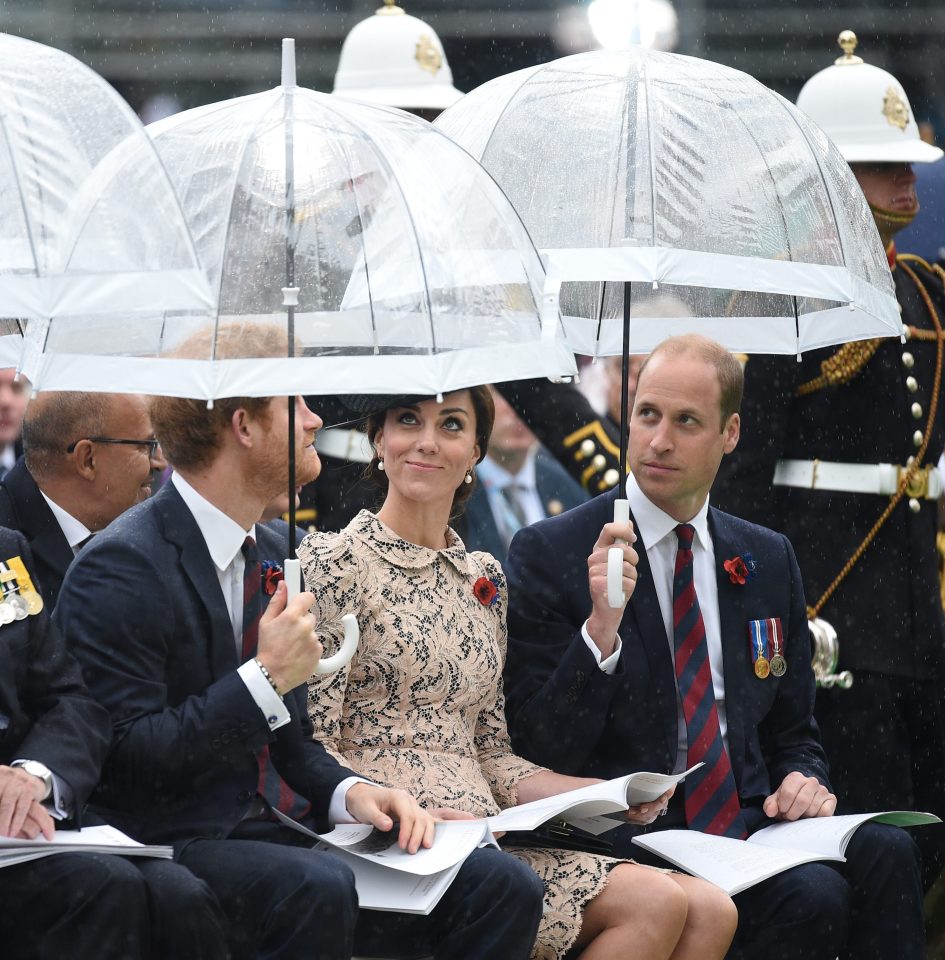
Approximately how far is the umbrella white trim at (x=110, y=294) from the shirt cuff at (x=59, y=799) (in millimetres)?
866

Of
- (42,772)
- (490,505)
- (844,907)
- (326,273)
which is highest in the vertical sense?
(326,273)

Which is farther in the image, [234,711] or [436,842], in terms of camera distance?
[436,842]

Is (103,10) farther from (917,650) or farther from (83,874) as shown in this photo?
(83,874)

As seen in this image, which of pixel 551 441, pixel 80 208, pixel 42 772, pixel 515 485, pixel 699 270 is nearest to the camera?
pixel 80 208

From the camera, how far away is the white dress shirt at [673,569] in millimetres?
4859

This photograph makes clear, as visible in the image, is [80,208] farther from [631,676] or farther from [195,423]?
[631,676]

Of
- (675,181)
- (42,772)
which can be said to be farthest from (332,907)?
(675,181)

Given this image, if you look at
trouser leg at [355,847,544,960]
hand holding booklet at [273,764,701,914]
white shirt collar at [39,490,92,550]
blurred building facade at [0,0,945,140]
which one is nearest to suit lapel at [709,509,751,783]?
hand holding booklet at [273,764,701,914]

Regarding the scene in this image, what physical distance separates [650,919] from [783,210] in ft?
5.18

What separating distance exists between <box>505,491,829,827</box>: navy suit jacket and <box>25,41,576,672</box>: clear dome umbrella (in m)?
0.83

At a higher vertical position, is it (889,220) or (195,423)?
(889,220)

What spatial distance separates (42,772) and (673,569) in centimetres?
173

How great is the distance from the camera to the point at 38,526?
4855 millimetres

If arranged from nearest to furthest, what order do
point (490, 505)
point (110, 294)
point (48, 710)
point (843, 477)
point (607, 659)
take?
point (110, 294)
point (48, 710)
point (607, 659)
point (843, 477)
point (490, 505)
